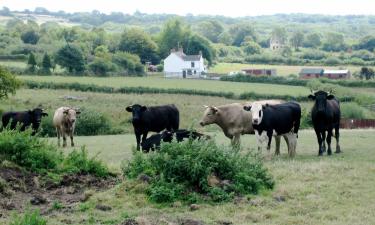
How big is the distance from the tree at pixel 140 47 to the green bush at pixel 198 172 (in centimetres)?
12304

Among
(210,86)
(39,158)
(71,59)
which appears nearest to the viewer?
(39,158)

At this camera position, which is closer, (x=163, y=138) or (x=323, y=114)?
(x=163, y=138)

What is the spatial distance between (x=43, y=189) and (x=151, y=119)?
1128 cm

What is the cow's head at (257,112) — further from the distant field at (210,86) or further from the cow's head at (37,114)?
the distant field at (210,86)

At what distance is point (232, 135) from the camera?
23062 millimetres

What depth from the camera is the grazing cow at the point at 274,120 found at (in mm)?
21047

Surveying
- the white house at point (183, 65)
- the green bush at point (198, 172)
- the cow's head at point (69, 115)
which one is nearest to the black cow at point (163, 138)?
the green bush at point (198, 172)

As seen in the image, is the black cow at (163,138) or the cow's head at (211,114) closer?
the black cow at (163,138)

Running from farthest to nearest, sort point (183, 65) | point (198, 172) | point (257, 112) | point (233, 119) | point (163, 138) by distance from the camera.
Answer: point (183, 65) → point (233, 119) → point (163, 138) → point (257, 112) → point (198, 172)

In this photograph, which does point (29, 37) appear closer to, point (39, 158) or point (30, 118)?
point (30, 118)

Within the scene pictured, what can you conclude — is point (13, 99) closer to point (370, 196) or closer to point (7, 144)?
point (7, 144)

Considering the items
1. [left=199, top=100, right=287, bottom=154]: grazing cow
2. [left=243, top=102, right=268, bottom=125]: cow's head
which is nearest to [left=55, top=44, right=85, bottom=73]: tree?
[left=199, top=100, right=287, bottom=154]: grazing cow

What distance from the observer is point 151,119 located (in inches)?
992

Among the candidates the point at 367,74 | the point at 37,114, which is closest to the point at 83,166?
the point at 37,114
